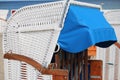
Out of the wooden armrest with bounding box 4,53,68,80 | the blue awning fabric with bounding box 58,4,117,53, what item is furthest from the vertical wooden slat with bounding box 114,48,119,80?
the wooden armrest with bounding box 4,53,68,80

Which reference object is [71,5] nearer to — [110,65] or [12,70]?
[12,70]

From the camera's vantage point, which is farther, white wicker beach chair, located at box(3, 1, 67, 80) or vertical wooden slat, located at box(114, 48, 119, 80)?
vertical wooden slat, located at box(114, 48, 119, 80)

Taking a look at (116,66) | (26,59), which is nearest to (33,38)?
(26,59)

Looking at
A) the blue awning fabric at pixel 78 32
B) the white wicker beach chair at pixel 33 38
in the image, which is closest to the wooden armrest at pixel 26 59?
the white wicker beach chair at pixel 33 38

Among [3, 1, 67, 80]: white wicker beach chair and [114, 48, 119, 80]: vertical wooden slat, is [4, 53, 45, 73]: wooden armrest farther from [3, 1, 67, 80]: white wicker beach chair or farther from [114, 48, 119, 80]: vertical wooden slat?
[114, 48, 119, 80]: vertical wooden slat

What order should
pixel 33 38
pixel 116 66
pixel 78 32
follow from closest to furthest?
pixel 78 32 → pixel 33 38 → pixel 116 66

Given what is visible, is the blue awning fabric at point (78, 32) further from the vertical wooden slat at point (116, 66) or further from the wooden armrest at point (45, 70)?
the vertical wooden slat at point (116, 66)

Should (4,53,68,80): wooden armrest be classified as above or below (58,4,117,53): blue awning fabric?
below

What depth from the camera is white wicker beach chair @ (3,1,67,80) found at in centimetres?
171

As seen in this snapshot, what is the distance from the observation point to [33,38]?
180 cm

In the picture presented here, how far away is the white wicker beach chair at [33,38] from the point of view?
1.71m

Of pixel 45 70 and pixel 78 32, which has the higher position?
pixel 78 32

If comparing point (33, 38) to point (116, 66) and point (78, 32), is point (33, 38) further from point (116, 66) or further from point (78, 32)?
point (116, 66)

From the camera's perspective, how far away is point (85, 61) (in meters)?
2.59
